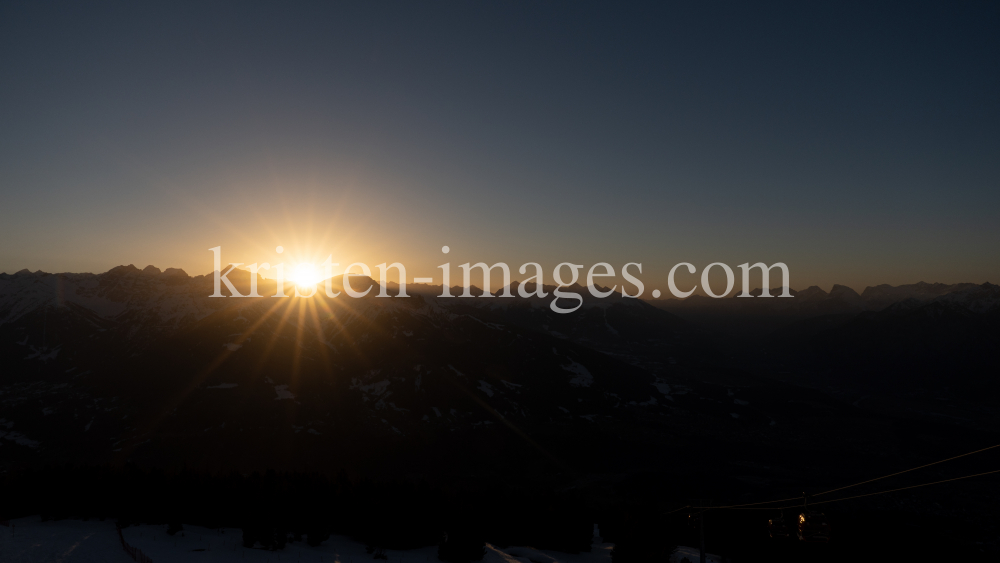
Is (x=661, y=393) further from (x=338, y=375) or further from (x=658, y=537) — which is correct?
(x=658, y=537)

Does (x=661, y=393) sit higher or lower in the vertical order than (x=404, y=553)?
lower

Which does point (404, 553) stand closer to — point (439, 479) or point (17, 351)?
point (439, 479)

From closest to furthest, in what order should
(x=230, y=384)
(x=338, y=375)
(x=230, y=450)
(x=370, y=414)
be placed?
(x=230, y=450) → (x=370, y=414) → (x=230, y=384) → (x=338, y=375)

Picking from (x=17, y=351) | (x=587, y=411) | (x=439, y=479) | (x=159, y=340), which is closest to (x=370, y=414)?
(x=439, y=479)

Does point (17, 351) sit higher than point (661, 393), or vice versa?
point (17, 351)

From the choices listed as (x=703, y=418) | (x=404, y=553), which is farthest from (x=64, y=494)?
(x=703, y=418)

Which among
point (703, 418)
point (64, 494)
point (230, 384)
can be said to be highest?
point (64, 494)

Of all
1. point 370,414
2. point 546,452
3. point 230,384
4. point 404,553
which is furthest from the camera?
point 230,384

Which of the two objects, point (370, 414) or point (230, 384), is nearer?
point (370, 414)

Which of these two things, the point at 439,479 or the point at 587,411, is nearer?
the point at 439,479
